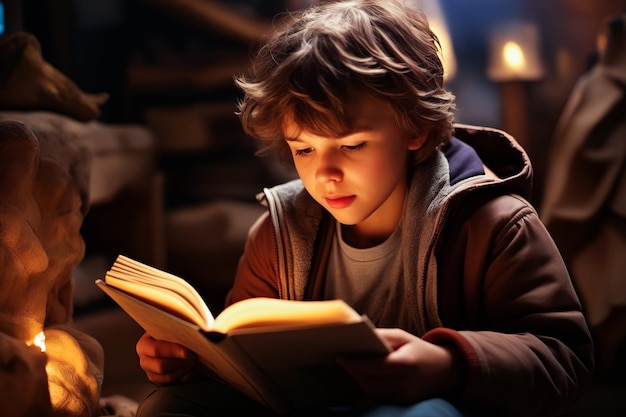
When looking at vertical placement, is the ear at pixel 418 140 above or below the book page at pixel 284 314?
above

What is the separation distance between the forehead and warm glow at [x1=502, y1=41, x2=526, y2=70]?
172cm

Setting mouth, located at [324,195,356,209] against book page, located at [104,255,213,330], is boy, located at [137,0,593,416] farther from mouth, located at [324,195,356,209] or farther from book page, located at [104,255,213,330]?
book page, located at [104,255,213,330]

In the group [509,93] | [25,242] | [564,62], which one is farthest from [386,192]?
[564,62]

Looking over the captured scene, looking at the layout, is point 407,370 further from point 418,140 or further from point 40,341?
point 40,341

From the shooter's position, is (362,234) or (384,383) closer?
(384,383)

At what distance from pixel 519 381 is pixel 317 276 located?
19.3 inches

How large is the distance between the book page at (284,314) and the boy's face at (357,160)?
1.10 ft

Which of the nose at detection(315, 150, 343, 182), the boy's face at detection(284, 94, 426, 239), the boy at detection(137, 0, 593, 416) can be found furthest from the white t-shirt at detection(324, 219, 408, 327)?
the nose at detection(315, 150, 343, 182)

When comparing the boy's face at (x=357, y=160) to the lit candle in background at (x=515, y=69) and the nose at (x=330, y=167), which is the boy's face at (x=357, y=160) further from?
the lit candle in background at (x=515, y=69)

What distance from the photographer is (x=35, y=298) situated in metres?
1.62

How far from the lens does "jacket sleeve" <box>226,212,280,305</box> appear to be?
170 centimetres

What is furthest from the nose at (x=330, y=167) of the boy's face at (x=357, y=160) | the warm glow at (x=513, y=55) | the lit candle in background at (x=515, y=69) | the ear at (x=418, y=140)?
the warm glow at (x=513, y=55)

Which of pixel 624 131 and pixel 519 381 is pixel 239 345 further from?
pixel 624 131

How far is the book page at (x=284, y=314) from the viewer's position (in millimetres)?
1141
